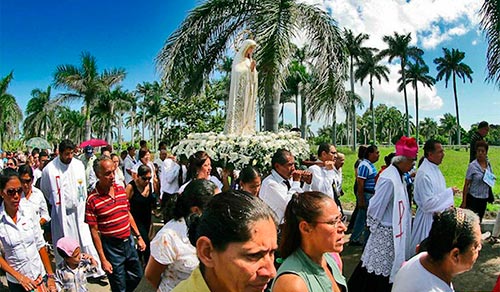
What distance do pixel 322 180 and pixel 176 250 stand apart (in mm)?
3419

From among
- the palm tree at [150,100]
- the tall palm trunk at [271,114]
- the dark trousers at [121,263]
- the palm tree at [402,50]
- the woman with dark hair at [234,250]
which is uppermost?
the palm tree at [402,50]

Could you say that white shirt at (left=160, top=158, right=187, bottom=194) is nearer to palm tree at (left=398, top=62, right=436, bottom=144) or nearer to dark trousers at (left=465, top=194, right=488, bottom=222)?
dark trousers at (left=465, top=194, right=488, bottom=222)

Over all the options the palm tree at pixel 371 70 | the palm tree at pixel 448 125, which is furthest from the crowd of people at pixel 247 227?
the palm tree at pixel 448 125

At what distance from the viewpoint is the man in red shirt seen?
4.00 m

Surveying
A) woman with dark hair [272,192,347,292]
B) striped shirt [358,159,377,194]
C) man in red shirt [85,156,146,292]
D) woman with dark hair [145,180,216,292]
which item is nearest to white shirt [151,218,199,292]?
woman with dark hair [145,180,216,292]

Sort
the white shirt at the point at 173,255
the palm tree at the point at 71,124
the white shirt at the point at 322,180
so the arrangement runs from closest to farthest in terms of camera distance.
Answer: the white shirt at the point at 173,255, the white shirt at the point at 322,180, the palm tree at the point at 71,124

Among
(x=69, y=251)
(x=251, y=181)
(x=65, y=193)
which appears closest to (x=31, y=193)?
(x=69, y=251)

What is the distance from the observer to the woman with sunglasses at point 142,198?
5.12 m

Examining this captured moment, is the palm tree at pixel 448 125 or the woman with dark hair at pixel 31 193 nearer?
the woman with dark hair at pixel 31 193

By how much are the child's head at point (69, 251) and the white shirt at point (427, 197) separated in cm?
333

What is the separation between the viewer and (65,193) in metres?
5.64

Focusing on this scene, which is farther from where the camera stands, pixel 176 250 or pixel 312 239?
pixel 176 250

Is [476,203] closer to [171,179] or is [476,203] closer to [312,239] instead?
[171,179]

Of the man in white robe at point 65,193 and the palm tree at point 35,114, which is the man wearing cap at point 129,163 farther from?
the palm tree at point 35,114
